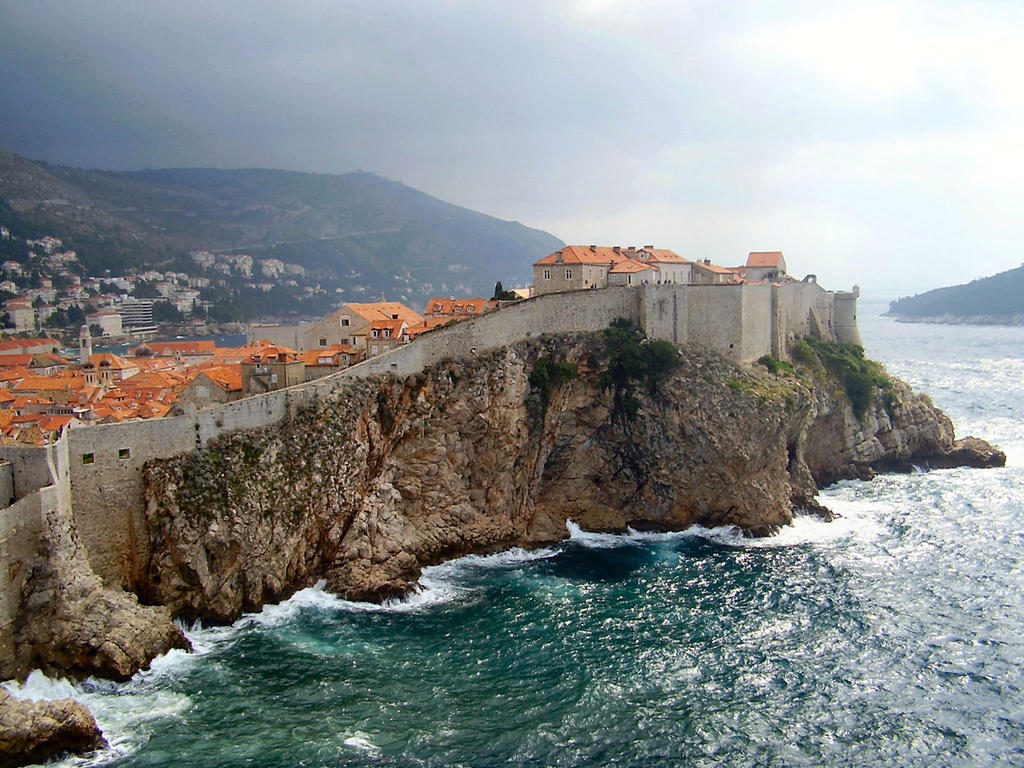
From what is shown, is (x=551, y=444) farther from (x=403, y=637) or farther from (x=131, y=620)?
(x=131, y=620)

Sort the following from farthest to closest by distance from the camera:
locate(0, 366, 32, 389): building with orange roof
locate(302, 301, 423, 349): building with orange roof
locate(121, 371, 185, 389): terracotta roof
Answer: locate(0, 366, 32, 389): building with orange roof → locate(121, 371, 185, 389): terracotta roof → locate(302, 301, 423, 349): building with orange roof

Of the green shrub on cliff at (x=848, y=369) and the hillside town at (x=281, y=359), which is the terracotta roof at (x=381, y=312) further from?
the green shrub on cliff at (x=848, y=369)

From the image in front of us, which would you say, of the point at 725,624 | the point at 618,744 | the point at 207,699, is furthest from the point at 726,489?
the point at 207,699

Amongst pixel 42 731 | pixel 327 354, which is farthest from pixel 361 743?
pixel 327 354

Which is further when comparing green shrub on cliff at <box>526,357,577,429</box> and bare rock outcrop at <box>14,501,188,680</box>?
green shrub on cliff at <box>526,357,577,429</box>

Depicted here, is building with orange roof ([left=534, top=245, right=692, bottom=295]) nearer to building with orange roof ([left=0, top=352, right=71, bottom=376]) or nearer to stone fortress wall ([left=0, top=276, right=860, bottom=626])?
stone fortress wall ([left=0, top=276, right=860, bottom=626])

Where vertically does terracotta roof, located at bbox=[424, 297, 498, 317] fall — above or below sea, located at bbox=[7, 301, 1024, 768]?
above

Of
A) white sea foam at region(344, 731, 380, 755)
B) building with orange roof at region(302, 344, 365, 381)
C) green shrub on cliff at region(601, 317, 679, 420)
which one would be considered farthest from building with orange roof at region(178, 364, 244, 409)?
white sea foam at region(344, 731, 380, 755)

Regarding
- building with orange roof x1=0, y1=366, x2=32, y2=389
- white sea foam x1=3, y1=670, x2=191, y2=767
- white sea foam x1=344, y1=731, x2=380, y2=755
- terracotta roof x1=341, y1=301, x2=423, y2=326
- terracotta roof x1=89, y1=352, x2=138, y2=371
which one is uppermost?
terracotta roof x1=341, y1=301, x2=423, y2=326

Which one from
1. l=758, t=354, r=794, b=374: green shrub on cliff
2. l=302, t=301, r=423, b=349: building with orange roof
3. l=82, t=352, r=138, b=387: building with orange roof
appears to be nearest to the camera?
l=302, t=301, r=423, b=349: building with orange roof
